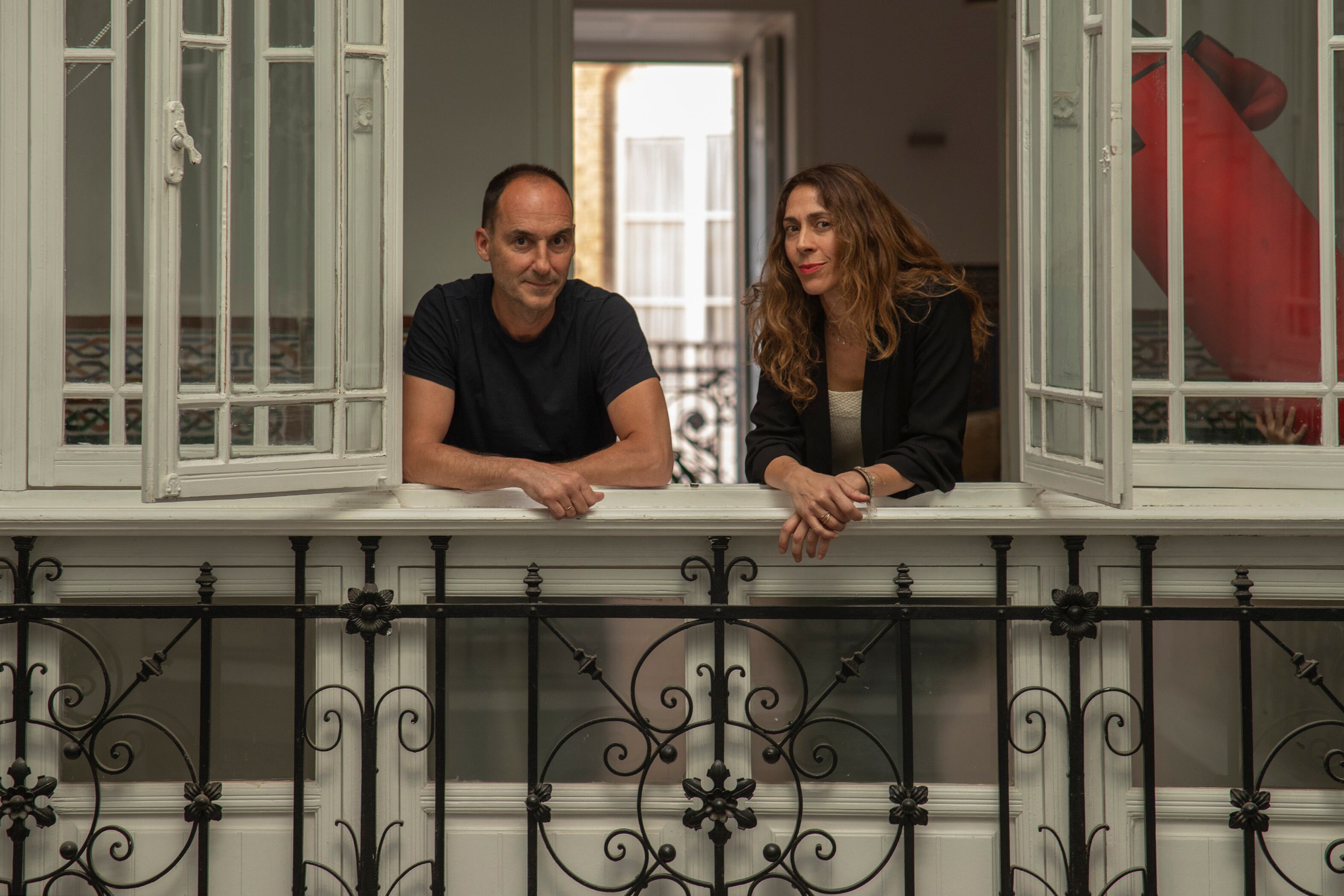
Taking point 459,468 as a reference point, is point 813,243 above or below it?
above

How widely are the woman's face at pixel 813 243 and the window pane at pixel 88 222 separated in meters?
1.43

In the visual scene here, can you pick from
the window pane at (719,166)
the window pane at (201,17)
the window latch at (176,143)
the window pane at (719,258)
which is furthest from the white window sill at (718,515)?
the window pane at (719,166)

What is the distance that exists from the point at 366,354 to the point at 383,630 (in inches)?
22.1

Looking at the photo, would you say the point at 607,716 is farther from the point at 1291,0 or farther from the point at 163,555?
the point at 1291,0

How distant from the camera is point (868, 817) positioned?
2.46 m

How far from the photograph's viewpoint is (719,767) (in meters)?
2.40

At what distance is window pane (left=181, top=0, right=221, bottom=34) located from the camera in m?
2.18

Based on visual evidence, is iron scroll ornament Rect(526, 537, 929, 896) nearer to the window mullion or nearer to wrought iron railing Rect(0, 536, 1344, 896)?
wrought iron railing Rect(0, 536, 1344, 896)

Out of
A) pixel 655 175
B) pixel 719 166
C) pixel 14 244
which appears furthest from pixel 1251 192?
pixel 655 175

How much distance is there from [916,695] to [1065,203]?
1.03 meters

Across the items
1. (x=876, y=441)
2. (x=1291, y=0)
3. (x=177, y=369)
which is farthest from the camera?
(x=876, y=441)

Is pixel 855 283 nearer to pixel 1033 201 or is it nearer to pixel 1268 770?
pixel 1033 201

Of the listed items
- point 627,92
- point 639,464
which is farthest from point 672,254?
point 639,464

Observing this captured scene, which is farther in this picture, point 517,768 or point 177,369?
point 517,768
